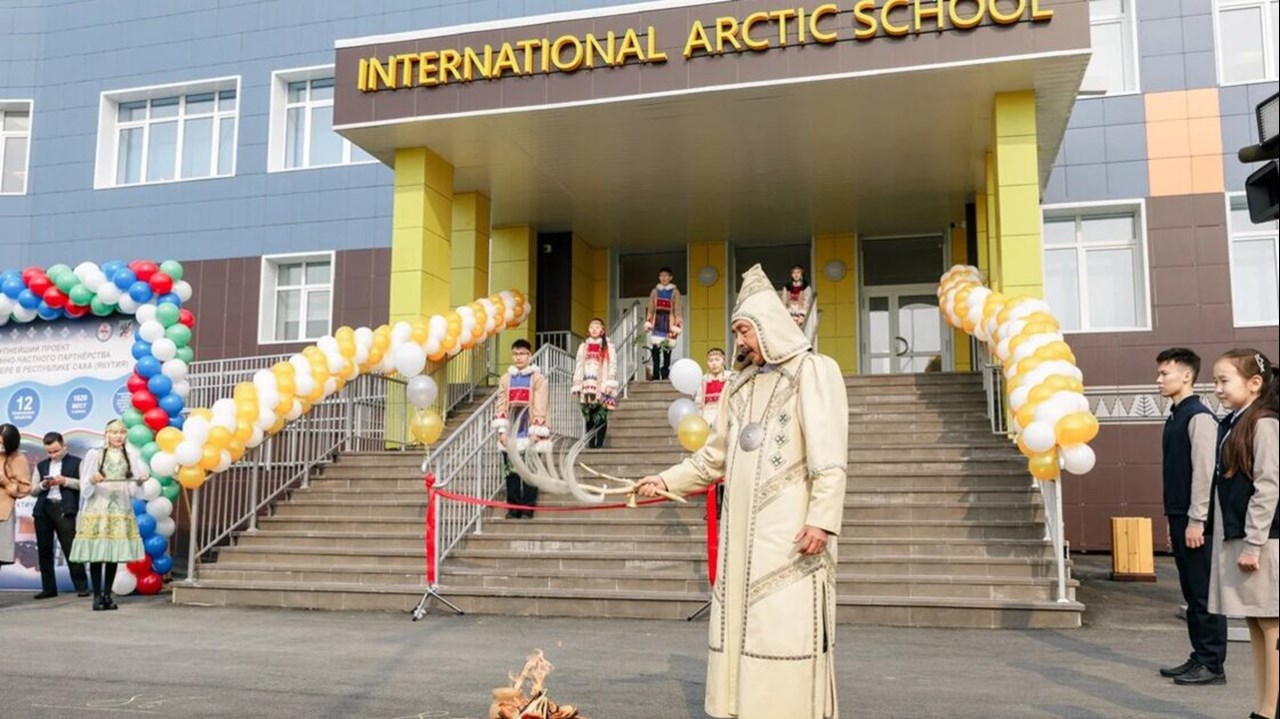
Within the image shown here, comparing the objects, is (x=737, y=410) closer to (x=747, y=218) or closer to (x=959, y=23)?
(x=959, y=23)

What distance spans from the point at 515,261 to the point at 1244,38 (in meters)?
11.3

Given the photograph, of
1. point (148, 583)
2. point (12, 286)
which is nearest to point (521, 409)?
point (148, 583)

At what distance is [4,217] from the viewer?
19000 mm

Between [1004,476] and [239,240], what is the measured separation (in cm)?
1353

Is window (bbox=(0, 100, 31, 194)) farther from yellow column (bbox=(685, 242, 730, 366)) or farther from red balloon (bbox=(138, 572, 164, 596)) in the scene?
yellow column (bbox=(685, 242, 730, 366))

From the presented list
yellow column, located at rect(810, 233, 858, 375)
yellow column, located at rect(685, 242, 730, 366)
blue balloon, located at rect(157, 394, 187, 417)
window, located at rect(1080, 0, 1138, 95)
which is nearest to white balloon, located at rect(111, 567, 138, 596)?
blue balloon, located at rect(157, 394, 187, 417)

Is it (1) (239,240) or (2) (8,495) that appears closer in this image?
(2) (8,495)

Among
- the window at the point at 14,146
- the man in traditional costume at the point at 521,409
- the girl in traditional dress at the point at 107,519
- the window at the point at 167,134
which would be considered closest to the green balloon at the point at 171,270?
the girl in traditional dress at the point at 107,519

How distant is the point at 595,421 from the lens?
12125mm

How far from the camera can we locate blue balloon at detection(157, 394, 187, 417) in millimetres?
11031

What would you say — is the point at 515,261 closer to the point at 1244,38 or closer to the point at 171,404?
the point at 171,404

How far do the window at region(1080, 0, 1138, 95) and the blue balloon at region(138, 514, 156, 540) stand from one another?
13.6 meters

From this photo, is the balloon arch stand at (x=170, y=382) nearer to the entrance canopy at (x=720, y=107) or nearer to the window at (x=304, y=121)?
the entrance canopy at (x=720, y=107)

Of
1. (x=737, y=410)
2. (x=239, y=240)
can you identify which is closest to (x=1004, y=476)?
(x=737, y=410)
